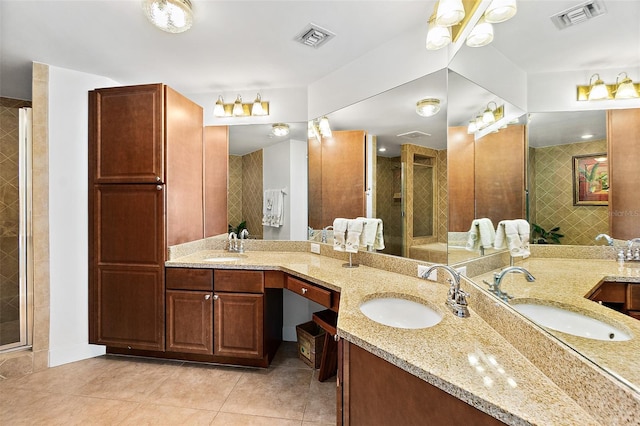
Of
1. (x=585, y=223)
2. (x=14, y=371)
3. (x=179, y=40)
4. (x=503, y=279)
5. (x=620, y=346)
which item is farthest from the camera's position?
(x=14, y=371)

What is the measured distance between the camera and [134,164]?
212 cm

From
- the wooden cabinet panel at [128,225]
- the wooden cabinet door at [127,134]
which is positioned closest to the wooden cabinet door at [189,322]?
the wooden cabinet panel at [128,225]

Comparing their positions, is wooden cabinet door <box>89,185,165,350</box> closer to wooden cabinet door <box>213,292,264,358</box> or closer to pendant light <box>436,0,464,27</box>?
wooden cabinet door <box>213,292,264,358</box>

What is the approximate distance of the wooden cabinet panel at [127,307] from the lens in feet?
6.99

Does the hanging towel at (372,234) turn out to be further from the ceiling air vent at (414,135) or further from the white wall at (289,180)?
the white wall at (289,180)

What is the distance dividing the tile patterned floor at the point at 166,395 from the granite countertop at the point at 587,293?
1375mm

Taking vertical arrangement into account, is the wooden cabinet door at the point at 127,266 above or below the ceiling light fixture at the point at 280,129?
below

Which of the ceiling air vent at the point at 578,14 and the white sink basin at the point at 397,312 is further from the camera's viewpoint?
the white sink basin at the point at 397,312

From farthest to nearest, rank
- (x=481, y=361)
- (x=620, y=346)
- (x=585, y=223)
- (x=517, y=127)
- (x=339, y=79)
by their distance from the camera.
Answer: (x=339, y=79) < (x=517, y=127) < (x=481, y=361) < (x=585, y=223) < (x=620, y=346)

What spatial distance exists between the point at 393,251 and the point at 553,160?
4.02 feet

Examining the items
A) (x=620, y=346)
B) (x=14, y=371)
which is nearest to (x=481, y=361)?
(x=620, y=346)

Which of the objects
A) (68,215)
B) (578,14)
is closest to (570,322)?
(578,14)

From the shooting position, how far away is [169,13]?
1479mm

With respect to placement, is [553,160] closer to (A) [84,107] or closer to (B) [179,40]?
(B) [179,40]
